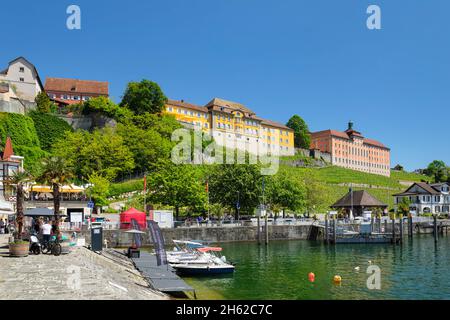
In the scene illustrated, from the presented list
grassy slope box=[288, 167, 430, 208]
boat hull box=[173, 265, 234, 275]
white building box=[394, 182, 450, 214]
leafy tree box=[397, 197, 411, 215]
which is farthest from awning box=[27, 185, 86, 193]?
white building box=[394, 182, 450, 214]

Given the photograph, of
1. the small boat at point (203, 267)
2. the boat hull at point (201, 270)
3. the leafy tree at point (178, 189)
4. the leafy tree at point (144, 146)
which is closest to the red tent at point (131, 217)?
the leafy tree at point (178, 189)

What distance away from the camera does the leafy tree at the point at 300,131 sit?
177125 millimetres

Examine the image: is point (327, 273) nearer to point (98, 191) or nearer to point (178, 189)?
point (178, 189)

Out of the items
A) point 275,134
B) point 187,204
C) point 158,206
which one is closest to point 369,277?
point 187,204

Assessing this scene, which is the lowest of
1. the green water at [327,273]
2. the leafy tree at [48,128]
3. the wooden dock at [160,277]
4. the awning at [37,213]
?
the green water at [327,273]

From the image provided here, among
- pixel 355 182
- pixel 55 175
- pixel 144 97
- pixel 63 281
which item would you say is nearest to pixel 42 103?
pixel 144 97

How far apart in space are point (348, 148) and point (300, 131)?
23.5 meters

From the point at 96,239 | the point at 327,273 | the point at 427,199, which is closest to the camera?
the point at 96,239

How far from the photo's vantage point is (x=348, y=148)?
188250mm

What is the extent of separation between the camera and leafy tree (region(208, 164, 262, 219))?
7325 cm

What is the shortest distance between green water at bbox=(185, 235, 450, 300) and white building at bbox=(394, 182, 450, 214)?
56037 mm

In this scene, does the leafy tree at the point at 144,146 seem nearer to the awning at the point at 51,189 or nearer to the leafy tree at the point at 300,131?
the awning at the point at 51,189

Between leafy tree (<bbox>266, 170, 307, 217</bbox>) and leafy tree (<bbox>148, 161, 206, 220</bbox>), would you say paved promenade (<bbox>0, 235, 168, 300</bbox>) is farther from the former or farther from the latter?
leafy tree (<bbox>266, 170, 307, 217</bbox>)

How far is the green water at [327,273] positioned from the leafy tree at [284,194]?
56.3ft
